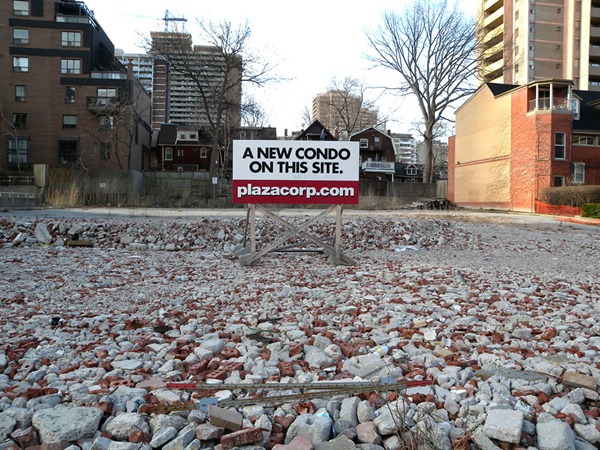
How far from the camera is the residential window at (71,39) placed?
50531 mm

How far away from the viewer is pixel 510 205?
4072 cm

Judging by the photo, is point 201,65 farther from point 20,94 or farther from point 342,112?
point 342,112

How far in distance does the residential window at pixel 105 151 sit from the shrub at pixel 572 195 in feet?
129

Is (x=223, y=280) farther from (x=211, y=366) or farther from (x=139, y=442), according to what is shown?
(x=139, y=442)

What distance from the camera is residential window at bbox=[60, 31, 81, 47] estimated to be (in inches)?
1989

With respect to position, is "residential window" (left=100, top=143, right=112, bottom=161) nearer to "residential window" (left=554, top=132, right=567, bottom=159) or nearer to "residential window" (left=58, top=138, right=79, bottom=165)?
"residential window" (left=58, top=138, right=79, bottom=165)

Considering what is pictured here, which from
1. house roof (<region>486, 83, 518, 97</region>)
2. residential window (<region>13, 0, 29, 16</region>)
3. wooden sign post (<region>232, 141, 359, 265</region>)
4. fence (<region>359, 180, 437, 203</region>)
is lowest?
wooden sign post (<region>232, 141, 359, 265</region>)

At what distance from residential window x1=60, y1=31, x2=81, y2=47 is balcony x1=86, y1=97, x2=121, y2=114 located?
17.8ft

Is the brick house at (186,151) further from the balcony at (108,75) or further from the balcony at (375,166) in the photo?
the balcony at (375,166)

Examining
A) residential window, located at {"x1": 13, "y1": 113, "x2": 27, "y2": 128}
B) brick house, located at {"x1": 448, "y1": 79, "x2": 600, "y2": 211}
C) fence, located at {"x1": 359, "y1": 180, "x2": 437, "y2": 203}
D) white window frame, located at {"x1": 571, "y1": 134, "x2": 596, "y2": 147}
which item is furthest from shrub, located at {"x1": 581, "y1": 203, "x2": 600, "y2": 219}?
residential window, located at {"x1": 13, "y1": 113, "x2": 27, "y2": 128}

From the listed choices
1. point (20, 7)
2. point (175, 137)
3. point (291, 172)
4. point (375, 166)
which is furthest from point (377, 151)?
point (291, 172)

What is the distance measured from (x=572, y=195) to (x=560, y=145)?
7394mm

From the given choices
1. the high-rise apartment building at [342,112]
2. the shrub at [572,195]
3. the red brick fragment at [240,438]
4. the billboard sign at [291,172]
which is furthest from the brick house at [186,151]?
the red brick fragment at [240,438]

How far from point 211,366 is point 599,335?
12.1 ft
